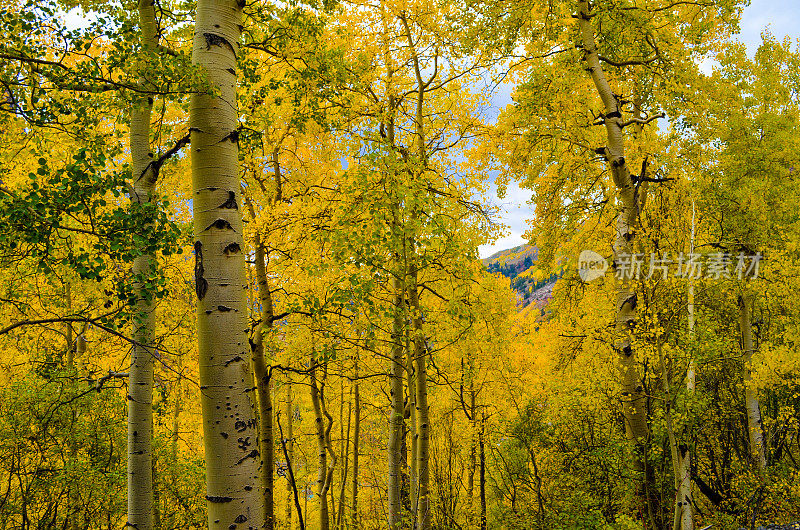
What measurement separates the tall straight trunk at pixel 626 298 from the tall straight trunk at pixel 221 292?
4.37 metres

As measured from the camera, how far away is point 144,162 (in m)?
4.44

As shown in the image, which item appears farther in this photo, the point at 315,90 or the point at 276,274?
the point at 276,274

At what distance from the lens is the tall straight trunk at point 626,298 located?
5.63 metres

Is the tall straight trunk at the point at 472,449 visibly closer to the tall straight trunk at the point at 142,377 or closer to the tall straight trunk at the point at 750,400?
the tall straight trunk at the point at 750,400

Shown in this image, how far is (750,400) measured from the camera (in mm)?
9812

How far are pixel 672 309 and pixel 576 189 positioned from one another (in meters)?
4.24

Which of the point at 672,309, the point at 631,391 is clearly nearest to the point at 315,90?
the point at 672,309

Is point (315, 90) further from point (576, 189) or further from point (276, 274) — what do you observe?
point (576, 189)

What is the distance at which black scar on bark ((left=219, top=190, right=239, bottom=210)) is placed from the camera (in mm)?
2364

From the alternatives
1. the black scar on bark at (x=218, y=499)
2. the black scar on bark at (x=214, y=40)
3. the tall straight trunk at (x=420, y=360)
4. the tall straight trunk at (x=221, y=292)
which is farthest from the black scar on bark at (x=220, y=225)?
the tall straight trunk at (x=420, y=360)

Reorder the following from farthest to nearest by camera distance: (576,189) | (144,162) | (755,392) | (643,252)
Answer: (755,392) < (576,189) < (643,252) < (144,162)

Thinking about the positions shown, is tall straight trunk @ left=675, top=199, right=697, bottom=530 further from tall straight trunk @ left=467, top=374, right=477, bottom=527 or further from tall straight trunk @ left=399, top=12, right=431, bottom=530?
tall straight trunk @ left=467, top=374, right=477, bottom=527

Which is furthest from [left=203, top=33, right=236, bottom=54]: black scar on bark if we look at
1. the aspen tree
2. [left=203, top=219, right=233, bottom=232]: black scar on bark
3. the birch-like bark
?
the aspen tree

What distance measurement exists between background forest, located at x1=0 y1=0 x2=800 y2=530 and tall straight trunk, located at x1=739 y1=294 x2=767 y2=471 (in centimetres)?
7
